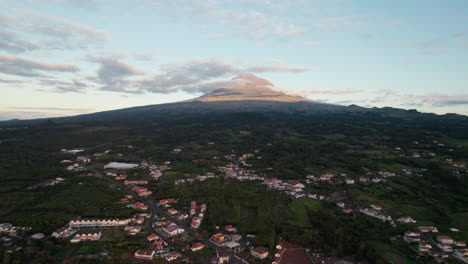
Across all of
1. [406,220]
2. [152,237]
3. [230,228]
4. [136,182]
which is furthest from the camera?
[136,182]

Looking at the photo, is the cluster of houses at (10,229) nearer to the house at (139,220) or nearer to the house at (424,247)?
the house at (139,220)

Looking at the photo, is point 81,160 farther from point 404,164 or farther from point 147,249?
point 404,164

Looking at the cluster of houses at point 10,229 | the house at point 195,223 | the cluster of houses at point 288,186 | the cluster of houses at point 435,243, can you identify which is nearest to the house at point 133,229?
the house at point 195,223

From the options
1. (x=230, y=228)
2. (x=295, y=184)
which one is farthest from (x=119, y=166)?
(x=295, y=184)

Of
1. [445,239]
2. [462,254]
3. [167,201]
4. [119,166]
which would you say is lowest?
[462,254]

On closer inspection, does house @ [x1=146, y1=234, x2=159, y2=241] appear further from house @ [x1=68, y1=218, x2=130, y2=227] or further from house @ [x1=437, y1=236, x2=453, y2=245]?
house @ [x1=437, y1=236, x2=453, y2=245]

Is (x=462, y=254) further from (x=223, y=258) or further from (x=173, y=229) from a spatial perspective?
(x=173, y=229)

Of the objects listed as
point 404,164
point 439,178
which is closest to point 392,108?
point 404,164
